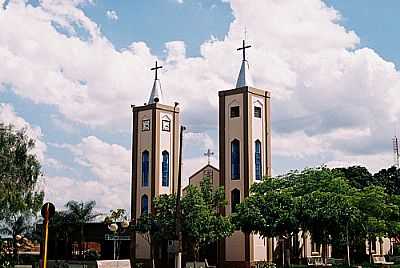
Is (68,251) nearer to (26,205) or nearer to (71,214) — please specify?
(71,214)

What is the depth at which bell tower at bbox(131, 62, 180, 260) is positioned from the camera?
54.0 metres

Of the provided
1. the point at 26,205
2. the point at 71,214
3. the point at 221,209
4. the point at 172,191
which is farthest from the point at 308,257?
the point at 26,205

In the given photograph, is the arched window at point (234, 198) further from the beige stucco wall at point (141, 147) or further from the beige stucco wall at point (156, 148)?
the beige stucco wall at point (141, 147)

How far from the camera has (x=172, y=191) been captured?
179 ft

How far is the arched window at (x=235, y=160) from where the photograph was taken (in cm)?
4909

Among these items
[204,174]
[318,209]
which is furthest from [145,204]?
[318,209]

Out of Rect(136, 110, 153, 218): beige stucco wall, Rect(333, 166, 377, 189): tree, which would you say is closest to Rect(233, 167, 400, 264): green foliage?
Rect(136, 110, 153, 218): beige stucco wall

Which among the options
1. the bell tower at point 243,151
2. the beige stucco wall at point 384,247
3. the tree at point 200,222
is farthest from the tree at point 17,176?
the beige stucco wall at point 384,247

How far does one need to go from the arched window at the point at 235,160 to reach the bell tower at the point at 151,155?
733cm

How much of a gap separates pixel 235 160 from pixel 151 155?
27.5ft

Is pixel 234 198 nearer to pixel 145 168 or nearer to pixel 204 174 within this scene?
pixel 204 174

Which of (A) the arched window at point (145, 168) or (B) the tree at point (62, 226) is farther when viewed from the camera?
(A) the arched window at point (145, 168)

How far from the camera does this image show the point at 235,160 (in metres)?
49.4

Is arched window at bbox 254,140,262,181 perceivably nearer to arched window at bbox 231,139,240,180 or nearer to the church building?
the church building
